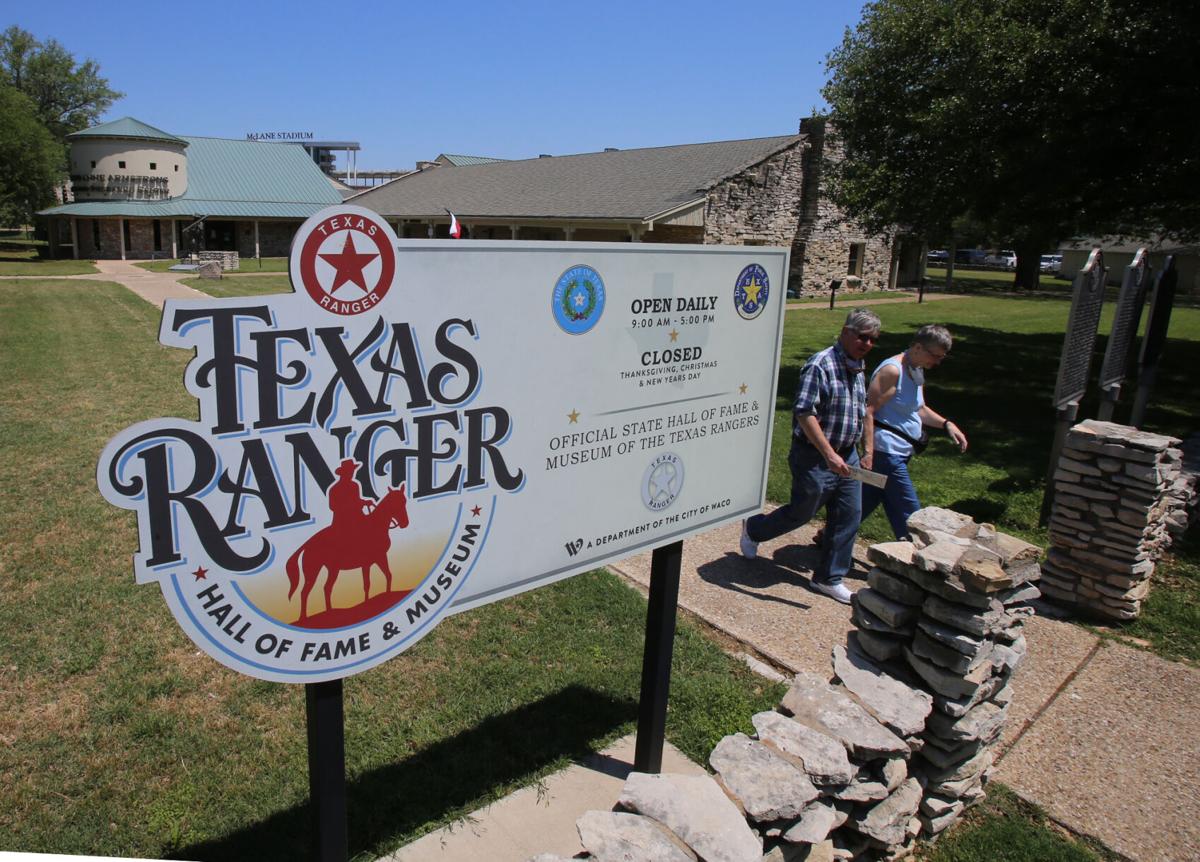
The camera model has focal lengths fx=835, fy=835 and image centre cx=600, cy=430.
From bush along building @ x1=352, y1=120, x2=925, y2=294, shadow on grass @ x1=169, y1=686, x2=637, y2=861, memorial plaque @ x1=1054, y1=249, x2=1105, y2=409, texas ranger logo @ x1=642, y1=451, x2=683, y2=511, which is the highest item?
bush along building @ x1=352, y1=120, x2=925, y2=294

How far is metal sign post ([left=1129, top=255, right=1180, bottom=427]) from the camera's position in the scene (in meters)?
8.32

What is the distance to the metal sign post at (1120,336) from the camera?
24.0ft

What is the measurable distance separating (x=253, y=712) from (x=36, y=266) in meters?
33.8

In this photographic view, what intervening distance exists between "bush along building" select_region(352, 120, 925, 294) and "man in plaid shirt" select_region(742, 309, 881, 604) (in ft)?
Result: 61.4

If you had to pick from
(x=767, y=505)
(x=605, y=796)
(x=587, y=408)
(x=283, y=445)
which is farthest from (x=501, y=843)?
(x=767, y=505)

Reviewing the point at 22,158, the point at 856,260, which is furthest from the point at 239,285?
the point at 856,260

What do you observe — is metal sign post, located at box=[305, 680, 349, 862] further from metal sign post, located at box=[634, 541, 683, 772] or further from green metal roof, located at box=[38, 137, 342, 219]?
green metal roof, located at box=[38, 137, 342, 219]

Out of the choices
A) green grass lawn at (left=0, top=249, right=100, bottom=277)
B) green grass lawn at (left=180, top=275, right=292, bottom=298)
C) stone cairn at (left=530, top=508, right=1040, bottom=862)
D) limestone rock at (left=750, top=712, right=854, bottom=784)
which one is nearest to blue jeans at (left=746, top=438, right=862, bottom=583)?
stone cairn at (left=530, top=508, right=1040, bottom=862)

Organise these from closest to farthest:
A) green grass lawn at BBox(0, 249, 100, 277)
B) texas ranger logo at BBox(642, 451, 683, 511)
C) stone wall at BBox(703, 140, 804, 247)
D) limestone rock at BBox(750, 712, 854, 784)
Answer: limestone rock at BBox(750, 712, 854, 784)
texas ranger logo at BBox(642, 451, 683, 511)
stone wall at BBox(703, 140, 804, 247)
green grass lawn at BBox(0, 249, 100, 277)

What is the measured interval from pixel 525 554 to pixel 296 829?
1558 millimetres

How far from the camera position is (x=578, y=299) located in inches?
115

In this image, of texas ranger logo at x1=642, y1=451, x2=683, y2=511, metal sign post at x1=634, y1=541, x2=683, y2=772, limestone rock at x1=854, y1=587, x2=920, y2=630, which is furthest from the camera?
limestone rock at x1=854, y1=587, x2=920, y2=630

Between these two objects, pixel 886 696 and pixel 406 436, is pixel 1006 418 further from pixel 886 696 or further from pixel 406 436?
pixel 406 436

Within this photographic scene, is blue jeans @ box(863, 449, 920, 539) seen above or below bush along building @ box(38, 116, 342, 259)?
below
